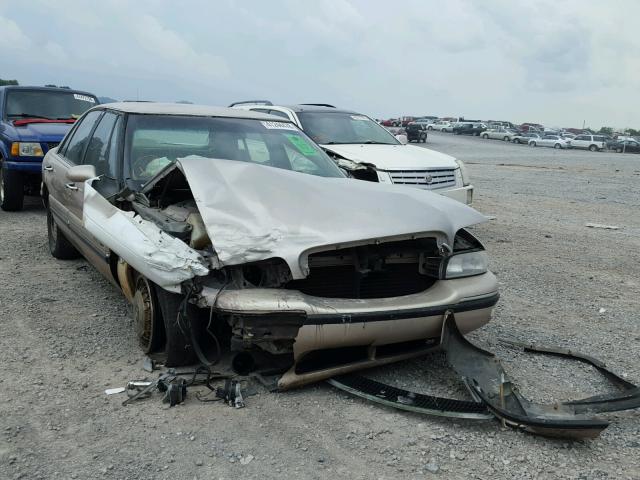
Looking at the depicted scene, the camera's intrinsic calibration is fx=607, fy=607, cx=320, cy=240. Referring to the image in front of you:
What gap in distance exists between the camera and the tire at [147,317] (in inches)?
142

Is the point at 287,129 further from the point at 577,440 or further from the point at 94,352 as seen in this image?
the point at 577,440

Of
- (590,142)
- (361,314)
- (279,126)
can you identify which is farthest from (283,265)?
(590,142)

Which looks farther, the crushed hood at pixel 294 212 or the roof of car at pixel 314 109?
the roof of car at pixel 314 109

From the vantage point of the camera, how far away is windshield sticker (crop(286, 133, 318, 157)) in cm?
491

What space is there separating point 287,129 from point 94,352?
2.35 meters

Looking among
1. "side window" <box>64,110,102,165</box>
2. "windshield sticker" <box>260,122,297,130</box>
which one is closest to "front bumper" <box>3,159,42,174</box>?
"side window" <box>64,110,102,165</box>

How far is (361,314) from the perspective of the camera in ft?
10.4

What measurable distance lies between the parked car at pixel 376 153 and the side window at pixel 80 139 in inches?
128

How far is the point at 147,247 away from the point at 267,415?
1104 millimetres

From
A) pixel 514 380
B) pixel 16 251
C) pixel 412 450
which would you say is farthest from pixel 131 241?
pixel 16 251

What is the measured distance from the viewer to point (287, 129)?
200 inches

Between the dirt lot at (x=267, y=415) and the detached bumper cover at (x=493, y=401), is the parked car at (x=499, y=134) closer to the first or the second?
the dirt lot at (x=267, y=415)

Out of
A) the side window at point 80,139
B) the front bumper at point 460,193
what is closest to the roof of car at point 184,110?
the side window at point 80,139

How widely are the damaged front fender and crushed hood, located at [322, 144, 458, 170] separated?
4.38 metres
